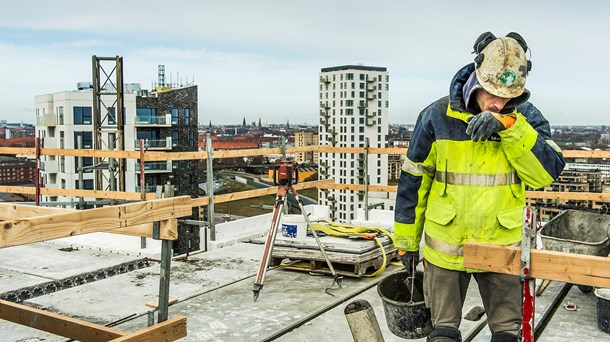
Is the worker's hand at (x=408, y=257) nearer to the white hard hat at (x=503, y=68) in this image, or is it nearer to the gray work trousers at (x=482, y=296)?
the gray work trousers at (x=482, y=296)

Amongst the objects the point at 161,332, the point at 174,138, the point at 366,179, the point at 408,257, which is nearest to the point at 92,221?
the point at 161,332

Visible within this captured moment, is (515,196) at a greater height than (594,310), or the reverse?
(515,196)

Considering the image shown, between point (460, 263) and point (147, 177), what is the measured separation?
A: 3890 centimetres

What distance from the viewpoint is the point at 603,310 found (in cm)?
421

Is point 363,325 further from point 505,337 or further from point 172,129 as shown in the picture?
point 172,129

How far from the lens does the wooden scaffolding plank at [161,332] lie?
3315mm

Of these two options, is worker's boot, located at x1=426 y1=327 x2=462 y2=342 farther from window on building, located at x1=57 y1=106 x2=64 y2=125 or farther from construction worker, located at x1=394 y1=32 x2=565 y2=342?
window on building, located at x1=57 y1=106 x2=64 y2=125

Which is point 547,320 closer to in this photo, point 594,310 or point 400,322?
point 594,310

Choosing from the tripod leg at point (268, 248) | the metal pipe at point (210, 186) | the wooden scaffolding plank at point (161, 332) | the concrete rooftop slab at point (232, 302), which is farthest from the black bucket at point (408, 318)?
the metal pipe at point (210, 186)

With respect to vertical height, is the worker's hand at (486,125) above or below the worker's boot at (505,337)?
above

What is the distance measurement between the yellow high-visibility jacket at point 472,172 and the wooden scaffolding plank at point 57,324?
201 centimetres

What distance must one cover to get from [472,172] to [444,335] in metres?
0.83

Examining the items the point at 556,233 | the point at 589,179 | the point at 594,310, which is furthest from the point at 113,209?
the point at 589,179

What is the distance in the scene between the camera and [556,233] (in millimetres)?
5625
